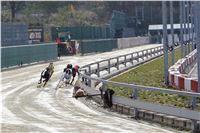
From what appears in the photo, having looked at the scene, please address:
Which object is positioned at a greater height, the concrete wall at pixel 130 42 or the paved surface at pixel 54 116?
the concrete wall at pixel 130 42

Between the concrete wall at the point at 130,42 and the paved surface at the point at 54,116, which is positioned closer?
the paved surface at the point at 54,116

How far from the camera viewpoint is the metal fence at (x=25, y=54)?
115 feet

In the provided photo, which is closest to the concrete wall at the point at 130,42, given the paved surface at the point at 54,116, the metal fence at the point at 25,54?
the metal fence at the point at 25,54

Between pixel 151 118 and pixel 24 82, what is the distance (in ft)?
43.1

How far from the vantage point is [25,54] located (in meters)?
38.4

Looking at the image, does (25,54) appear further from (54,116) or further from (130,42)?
(130,42)

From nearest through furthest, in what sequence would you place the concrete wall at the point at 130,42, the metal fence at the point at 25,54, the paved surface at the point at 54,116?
1. the paved surface at the point at 54,116
2. the metal fence at the point at 25,54
3. the concrete wall at the point at 130,42

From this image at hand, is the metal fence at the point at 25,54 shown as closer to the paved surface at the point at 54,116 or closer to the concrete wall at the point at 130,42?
the paved surface at the point at 54,116

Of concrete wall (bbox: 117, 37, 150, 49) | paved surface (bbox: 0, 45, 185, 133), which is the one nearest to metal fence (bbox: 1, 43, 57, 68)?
paved surface (bbox: 0, 45, 185, 133)

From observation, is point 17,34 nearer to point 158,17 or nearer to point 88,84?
point 88,84

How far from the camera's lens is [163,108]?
489 inches

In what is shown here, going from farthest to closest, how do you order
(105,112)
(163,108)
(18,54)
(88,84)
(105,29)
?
(105,29)
(18,54)
(88,84)
(105,112)
(163,108)

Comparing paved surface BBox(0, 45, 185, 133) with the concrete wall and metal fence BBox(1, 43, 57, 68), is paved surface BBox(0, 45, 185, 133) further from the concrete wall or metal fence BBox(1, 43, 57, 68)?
the concrete wall

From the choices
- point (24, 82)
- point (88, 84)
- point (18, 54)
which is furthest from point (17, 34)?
point (88, 84)
